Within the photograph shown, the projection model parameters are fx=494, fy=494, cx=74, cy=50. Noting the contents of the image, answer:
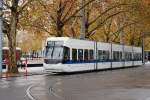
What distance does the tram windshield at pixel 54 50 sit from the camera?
43.2 meters

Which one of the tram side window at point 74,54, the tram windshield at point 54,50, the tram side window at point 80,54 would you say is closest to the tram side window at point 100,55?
the tram side window at point 80,54

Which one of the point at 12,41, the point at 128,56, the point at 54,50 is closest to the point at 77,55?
the point at 54,50

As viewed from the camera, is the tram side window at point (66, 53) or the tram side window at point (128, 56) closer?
the tram side window at point (66, 53)

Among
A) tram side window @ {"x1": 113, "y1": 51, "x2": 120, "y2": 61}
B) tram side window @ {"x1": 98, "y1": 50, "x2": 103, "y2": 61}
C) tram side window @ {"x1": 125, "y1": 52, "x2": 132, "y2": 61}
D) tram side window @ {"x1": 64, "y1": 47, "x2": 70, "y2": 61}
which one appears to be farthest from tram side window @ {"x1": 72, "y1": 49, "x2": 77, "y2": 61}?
tram side window @ {"x1": 125, "y1": 52, "x2": 132, "y2": 61}

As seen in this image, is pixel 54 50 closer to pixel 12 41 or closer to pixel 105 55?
pixel 12 41

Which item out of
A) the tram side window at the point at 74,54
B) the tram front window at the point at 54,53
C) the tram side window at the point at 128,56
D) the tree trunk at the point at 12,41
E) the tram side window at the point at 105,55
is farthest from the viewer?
the tram side window at the point at 128,56

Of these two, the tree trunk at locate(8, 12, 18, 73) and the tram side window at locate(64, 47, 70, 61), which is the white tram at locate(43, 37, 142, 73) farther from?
the tree trunk at locate(8, 12, 18, 73)

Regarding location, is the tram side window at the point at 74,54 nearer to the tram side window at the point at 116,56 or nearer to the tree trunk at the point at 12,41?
the tree trunk at the point at 12,41

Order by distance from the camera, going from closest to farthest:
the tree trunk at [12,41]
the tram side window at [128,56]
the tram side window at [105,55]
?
1. the tree trunk at [12,41]
2. the tram side window at [105,55]
3. the tram side window at [128,56]

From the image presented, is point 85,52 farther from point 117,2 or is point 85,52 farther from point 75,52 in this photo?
point 117,2

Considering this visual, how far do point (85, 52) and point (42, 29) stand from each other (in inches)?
670

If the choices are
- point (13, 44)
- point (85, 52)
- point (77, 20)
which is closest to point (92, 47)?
point (85, 52)

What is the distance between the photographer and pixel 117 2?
64500mm

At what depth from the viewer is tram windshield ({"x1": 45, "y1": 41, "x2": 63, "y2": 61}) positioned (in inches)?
1700
